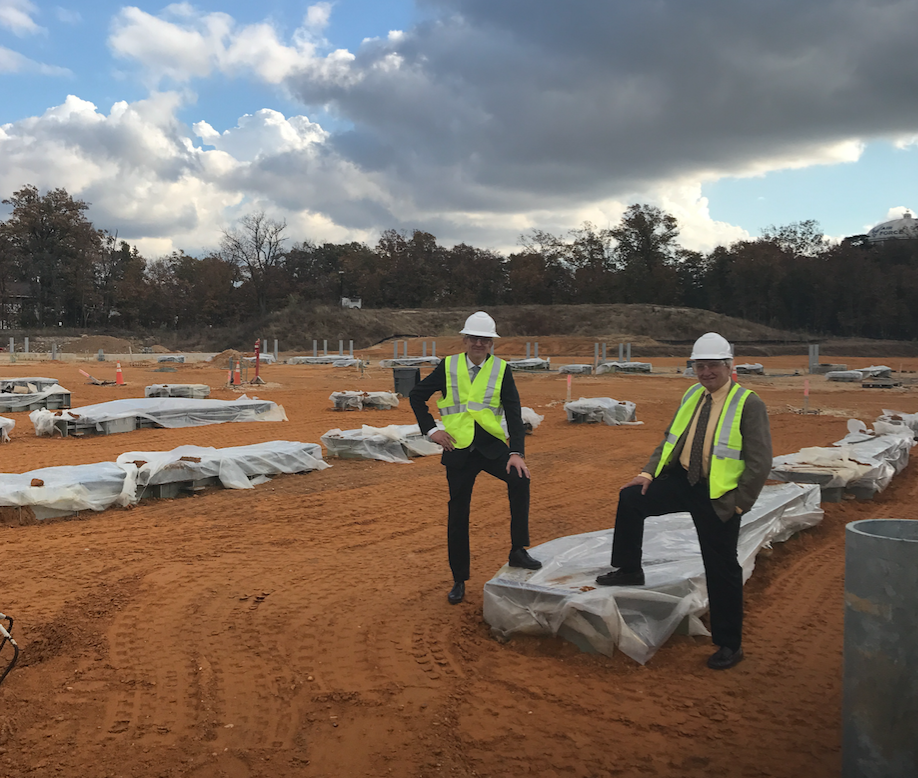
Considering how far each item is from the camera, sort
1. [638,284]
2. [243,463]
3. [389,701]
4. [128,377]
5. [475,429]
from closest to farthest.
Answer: [389,701]
[475,429]
[243,463]
[128,377]
[638,284]

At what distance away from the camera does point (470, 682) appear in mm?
3922

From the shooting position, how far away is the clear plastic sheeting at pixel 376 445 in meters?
11.3

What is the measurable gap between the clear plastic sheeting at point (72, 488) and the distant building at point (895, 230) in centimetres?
7686

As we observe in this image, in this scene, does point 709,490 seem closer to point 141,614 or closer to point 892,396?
point 141,614

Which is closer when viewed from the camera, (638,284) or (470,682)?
(470,682)

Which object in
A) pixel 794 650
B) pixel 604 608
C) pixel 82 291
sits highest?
pixel 82 291

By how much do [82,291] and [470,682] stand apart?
225 feet

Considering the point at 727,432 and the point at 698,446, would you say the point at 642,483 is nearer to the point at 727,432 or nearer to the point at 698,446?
the point at 698,446

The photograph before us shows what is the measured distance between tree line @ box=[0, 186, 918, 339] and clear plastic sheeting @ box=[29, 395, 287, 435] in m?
55.5

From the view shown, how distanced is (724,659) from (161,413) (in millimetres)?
12867

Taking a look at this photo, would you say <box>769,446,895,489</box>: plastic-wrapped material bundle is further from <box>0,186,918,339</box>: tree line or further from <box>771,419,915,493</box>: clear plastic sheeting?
<box>0,186,918,339</box>: tree line

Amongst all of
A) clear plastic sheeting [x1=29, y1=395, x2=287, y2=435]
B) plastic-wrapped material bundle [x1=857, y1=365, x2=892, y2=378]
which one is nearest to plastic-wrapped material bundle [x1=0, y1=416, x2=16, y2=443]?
clear plastic sheeting [x1=29, y1=395, x2=287, y2=435]

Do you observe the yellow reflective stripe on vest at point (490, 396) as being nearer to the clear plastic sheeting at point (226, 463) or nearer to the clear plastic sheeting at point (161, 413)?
the clear plastic sheeting at point (226, 463)

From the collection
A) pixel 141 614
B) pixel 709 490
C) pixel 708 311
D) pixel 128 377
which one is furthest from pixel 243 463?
pixel 708 311
